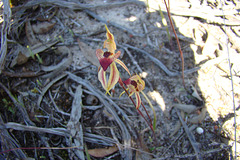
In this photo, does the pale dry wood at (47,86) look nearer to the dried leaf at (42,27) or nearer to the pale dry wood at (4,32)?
the pale dry wood at (4,32)

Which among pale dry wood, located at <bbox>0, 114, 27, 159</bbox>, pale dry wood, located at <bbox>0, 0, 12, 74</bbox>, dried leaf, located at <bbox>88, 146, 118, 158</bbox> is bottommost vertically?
dried leaf, located at <bbox>88, 146, 118, 158</bbox>

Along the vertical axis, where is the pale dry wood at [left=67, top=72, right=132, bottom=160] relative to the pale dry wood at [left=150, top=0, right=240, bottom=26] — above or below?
below

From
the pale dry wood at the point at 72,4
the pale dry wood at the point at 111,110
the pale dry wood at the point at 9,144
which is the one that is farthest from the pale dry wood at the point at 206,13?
the pale dry wood at the point at 9,144

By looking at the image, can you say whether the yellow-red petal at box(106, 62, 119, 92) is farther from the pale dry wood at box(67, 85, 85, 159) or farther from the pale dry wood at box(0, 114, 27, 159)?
the pale dry wood at box(0, 114, 27, 159)

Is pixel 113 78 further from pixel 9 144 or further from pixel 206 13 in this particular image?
pixel 206 13

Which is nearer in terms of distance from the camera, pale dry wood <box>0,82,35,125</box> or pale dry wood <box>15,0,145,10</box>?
pale dry wood <box>0,82,35,125</box>

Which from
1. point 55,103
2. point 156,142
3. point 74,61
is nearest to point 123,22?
point 74,61

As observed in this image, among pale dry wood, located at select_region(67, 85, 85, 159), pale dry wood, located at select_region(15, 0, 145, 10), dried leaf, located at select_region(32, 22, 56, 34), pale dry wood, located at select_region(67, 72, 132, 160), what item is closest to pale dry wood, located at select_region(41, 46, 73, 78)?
pale dry wood, located at select_region(67, 72, 132, 160)

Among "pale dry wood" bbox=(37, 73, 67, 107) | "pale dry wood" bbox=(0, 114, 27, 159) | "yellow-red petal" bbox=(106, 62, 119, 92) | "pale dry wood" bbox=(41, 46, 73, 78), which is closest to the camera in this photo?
"yellow-red petal" bbox=(106, 62, 119, 92)
